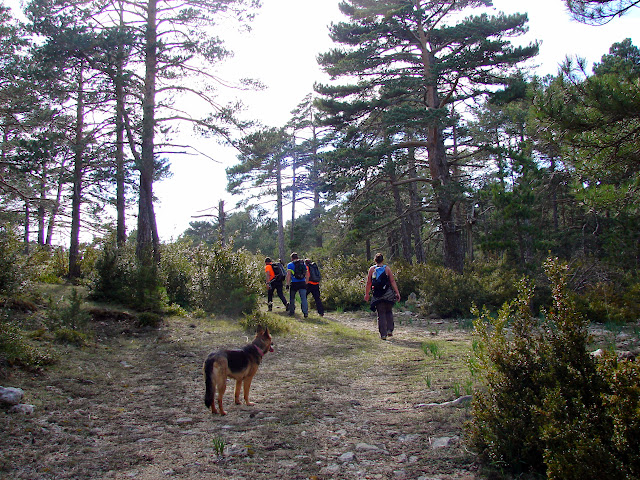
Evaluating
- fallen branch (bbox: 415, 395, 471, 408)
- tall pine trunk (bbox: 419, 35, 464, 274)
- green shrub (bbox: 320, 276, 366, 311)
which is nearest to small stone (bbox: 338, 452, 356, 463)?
fallen branch (bbox: 415, 395, 471, 408)

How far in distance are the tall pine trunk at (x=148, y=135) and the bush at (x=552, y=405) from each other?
A: 36.6ft

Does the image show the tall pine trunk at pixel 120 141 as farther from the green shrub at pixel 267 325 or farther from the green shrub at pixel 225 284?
the green shrub at pixel 267 325

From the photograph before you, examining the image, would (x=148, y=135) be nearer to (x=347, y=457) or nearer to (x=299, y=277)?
(x=299, y=277)

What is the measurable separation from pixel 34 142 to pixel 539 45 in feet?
49.2

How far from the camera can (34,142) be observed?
10.6 meters

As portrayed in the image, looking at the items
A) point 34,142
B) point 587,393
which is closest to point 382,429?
point 587,393

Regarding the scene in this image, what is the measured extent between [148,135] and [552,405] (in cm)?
1306

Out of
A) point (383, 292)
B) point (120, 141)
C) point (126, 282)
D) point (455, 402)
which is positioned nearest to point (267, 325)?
point (383, 292)

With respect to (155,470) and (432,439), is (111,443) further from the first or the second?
(432,439)

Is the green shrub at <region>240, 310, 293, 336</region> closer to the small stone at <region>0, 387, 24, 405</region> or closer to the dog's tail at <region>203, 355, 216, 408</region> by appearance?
the dog's tail at <region>203, 355, 216, 408</region>

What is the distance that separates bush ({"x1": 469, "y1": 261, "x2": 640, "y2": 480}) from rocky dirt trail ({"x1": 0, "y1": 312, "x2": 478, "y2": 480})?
0.37 meters

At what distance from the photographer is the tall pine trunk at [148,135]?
13.0 m

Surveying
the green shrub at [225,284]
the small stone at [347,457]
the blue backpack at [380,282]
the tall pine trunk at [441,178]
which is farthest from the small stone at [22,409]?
the tall pine trunk at [441,178]

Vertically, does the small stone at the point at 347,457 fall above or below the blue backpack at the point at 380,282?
below
